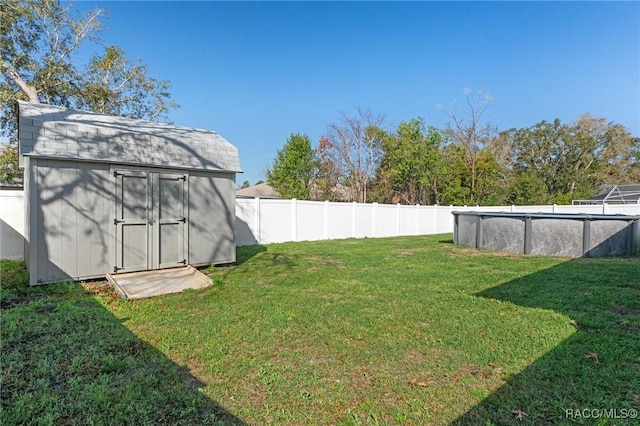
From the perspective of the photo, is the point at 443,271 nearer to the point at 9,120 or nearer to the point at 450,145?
the point at 9,120

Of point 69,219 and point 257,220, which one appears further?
point 257,220

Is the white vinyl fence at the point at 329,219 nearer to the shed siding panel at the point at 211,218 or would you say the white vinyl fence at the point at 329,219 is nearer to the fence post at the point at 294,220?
the fence post at the point at 294,220

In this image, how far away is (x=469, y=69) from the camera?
2223cm

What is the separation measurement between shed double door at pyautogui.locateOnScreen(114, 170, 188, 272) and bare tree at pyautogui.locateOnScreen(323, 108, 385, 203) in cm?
1914

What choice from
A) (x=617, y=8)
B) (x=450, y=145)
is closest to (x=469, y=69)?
(x=450, y=145)

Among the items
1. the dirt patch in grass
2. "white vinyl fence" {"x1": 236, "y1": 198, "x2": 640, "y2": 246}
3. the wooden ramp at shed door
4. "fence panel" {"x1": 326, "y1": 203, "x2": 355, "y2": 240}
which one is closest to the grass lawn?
the wooden ramp at shed door

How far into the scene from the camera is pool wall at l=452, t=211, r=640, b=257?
8523mm

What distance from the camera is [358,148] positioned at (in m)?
25.3

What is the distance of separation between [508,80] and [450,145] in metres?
7.30

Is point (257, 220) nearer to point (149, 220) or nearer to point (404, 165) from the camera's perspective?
point (149, 220)

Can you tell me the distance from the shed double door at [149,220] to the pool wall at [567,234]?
864cm

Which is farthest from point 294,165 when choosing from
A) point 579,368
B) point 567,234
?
point 579,368

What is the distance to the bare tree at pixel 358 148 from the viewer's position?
81.9ft

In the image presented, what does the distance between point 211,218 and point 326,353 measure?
16.0 ft
